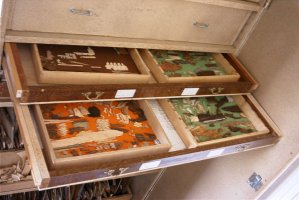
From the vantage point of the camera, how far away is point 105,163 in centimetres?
112

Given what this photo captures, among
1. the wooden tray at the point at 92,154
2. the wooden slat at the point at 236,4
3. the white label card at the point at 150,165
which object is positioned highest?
the wooden slat at the point at 236,4

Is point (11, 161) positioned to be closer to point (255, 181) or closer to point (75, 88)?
point (75, 88)

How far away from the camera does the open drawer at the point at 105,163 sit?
100cm

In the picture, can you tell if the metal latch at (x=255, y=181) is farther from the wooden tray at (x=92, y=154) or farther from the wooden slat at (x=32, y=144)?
the wooden slat at (x=32, y=144)

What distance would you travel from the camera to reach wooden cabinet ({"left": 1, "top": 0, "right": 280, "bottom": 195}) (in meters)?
1.09

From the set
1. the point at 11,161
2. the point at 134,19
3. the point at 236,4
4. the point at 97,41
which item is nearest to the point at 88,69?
the point at 97,41

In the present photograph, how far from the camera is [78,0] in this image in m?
1.21

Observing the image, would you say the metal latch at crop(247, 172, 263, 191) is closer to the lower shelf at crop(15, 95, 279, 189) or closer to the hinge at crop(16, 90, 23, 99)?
the lower shelf at crop(15, 95, 279, 189)

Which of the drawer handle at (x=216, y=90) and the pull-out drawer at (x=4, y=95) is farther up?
the pull-out drawer at (x=4, y=95)

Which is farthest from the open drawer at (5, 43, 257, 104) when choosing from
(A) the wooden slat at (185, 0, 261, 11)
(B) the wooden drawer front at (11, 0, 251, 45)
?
(A) the wooden slat at (185, 0, 261, 11)

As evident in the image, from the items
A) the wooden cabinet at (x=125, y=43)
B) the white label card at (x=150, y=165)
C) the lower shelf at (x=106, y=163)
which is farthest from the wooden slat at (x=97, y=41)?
the white label card at (x=150, y=165)

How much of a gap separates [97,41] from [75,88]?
0.89ft

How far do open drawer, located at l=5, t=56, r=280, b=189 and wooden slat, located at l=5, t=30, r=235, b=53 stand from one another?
204 millimetres

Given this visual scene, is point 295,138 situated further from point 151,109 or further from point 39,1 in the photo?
point 39,1
